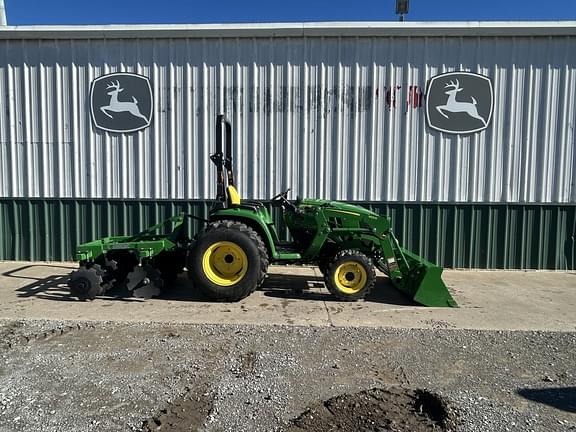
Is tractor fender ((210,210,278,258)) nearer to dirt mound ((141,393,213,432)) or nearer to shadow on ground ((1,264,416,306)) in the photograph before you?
shadow on ground ((1,264,416,306))

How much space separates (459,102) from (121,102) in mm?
6072

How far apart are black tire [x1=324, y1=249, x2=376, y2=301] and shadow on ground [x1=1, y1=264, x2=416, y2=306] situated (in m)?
0.24

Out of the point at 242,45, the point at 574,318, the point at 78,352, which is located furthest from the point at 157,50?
the point at 574,318

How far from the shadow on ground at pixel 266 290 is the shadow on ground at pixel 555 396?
7.77ft

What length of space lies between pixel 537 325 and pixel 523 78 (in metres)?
4.81

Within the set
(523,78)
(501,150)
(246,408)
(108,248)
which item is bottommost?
(246,408)

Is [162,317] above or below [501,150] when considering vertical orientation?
below

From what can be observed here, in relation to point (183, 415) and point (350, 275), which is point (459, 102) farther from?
point (183, 415)

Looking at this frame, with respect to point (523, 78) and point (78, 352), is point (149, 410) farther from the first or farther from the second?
point (523, 78)

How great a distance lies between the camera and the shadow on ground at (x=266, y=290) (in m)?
5.88

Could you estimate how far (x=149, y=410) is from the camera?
3.01 metres

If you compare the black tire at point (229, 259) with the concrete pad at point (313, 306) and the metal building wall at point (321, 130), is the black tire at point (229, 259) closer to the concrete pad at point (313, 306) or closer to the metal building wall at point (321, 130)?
the concrete pad at point (313, 306)

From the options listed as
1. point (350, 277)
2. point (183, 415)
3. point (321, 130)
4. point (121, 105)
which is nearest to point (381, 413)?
point (183, 415)

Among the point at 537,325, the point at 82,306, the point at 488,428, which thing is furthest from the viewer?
the point at 82,306
